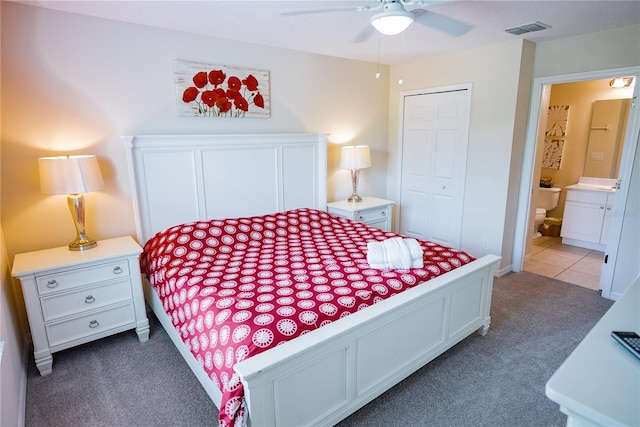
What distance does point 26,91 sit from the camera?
7.52ft

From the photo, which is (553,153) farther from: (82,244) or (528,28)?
(82,244)

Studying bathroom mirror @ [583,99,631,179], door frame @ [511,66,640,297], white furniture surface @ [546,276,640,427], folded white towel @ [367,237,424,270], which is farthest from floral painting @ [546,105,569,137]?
white furniture surface @ [546,276,640,427]

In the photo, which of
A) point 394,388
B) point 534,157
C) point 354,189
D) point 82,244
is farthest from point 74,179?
point 534,157

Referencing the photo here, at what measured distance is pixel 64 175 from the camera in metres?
2.22

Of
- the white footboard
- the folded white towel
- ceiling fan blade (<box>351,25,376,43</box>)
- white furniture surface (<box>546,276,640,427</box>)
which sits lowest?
the white footboard

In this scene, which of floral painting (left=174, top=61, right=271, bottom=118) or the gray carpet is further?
floral painting (left=174, top=61, right=271, bottom=118)

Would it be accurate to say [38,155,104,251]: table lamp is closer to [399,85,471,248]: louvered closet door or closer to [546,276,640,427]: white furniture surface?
[546,276,640,427]: white furniture surface

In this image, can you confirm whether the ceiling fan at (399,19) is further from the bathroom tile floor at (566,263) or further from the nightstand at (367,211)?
the bathroom tile floor at (566,263)

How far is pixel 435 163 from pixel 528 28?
156cm

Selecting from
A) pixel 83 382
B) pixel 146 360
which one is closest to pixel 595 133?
pixel 146 360

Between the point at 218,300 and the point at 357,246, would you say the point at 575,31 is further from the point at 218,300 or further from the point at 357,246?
the point at 218,300

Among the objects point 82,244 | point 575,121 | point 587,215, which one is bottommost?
point 587,215

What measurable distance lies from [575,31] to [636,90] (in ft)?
2.24

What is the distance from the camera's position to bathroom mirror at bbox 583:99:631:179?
14.2ft
